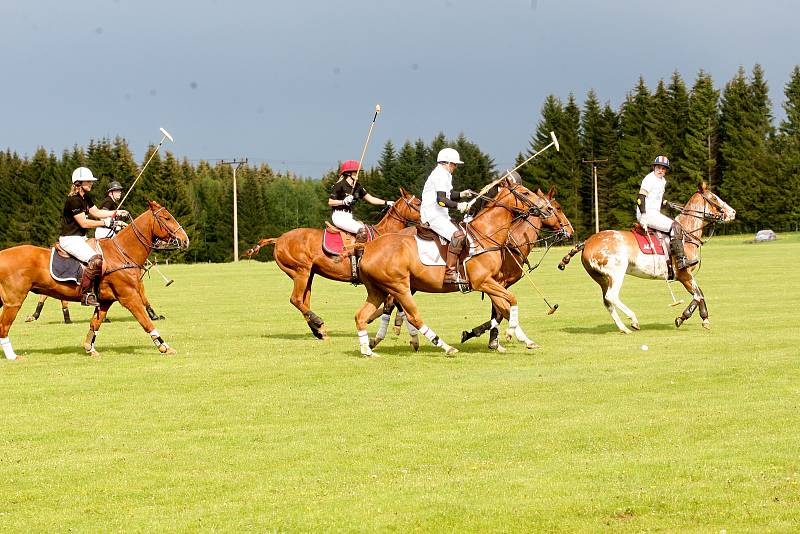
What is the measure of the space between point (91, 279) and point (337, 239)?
477cm

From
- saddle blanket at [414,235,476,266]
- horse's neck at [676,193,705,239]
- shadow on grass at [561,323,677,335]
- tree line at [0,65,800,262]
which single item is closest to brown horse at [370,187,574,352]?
saddle blanket at [414,235,476,266]

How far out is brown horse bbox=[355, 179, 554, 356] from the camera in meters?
17.0

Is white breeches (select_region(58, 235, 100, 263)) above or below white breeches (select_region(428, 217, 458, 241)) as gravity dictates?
below

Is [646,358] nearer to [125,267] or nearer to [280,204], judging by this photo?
[125,267]

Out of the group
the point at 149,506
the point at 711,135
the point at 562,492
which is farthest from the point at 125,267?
the point at 711,135

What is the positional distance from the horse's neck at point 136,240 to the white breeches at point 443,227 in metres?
4.76

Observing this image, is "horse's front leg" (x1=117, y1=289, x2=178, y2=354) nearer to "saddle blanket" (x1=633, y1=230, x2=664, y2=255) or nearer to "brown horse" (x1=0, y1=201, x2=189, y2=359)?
"brown horse" (x1=0, y1=201, x2=189, y2=359)

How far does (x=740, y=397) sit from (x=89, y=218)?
11.1m

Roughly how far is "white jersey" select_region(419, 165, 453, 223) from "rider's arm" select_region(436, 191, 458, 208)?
0.19 ft

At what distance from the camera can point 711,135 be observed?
10150cm

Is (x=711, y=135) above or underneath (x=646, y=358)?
above

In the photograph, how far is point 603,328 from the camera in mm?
21703

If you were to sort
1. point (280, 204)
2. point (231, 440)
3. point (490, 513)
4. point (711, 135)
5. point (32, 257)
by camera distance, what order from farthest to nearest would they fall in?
1. point (280, 204)
2. point (711, 135)
3. point (32, 257)
4. point (231, 440)
5. point (490, 513)

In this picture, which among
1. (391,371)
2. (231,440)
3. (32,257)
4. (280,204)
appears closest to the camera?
(231,440)
